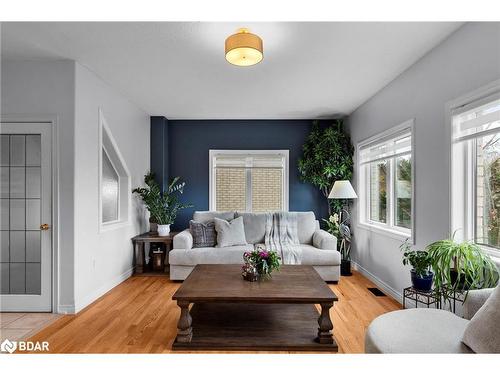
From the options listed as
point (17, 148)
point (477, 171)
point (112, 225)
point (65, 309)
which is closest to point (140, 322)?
point (65, 309)

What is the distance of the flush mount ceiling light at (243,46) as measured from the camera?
2262mm

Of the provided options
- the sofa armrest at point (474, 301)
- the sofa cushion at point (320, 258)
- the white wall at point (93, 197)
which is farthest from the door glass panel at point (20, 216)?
the sofa armrest at point (474, 301)

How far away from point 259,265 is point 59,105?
2570 millimetres

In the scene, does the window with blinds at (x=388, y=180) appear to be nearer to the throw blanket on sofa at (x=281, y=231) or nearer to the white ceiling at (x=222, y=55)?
the white ceiling at (x=222, y=55)

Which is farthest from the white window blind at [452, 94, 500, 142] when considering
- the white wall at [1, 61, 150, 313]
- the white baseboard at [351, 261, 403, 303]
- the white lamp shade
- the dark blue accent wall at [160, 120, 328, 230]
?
the white wall at [1, 61, 150, 313]

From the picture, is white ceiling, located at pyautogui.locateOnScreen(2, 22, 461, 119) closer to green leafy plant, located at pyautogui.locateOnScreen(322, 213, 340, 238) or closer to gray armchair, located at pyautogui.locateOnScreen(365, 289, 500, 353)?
green leafy plant, located at pyautogui.locateOnScreen(322, 213, 340, 238)

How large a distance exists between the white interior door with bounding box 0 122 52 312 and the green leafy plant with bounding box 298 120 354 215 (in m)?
3.65

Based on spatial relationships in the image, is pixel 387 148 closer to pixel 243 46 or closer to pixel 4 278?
pixel 243 46

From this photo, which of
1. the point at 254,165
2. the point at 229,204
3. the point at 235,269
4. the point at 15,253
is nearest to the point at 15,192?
Result: the point at 15,253

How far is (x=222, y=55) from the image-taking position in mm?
2842

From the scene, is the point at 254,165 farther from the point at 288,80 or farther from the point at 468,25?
the point at 468,25

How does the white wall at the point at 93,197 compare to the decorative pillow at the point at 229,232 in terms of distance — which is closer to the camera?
the white wall at the point at 93,197

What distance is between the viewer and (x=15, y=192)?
303cm

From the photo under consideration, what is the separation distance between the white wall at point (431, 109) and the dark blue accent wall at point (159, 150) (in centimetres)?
342
